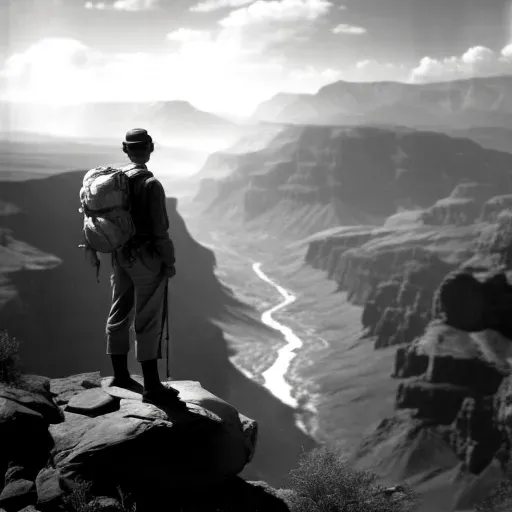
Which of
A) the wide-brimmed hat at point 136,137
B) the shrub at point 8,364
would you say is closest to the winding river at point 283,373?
the shrub at point 8,364

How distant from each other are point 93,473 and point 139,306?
3370mm

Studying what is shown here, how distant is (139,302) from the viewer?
44.6 feet

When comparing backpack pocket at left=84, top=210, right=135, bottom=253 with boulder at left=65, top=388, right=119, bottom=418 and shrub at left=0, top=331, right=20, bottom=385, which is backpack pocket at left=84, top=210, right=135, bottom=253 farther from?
shrub at left=0, top=331, right=20, bottom=385

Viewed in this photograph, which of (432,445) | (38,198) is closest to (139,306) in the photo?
(432,445)

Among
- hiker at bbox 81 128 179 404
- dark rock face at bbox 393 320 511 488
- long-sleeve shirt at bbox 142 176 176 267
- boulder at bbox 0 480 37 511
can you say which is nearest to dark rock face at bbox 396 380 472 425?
dark rock face at bbox 393 320 511 488

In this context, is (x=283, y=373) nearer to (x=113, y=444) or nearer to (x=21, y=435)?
(x=21, y=435)

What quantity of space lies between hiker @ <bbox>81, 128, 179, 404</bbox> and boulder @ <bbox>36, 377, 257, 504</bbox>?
2.37ft

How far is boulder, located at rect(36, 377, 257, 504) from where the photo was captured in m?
12.4

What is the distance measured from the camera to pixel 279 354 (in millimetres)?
167500

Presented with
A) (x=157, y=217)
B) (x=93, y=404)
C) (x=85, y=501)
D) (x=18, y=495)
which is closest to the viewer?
(x=85, y=501)

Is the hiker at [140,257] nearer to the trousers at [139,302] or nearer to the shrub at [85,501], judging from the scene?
the trousers at [139,302]

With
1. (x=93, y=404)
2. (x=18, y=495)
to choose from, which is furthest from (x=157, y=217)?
(x=18, y=495)

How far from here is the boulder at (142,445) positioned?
12.4 m

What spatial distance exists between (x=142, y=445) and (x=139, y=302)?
286 cm
